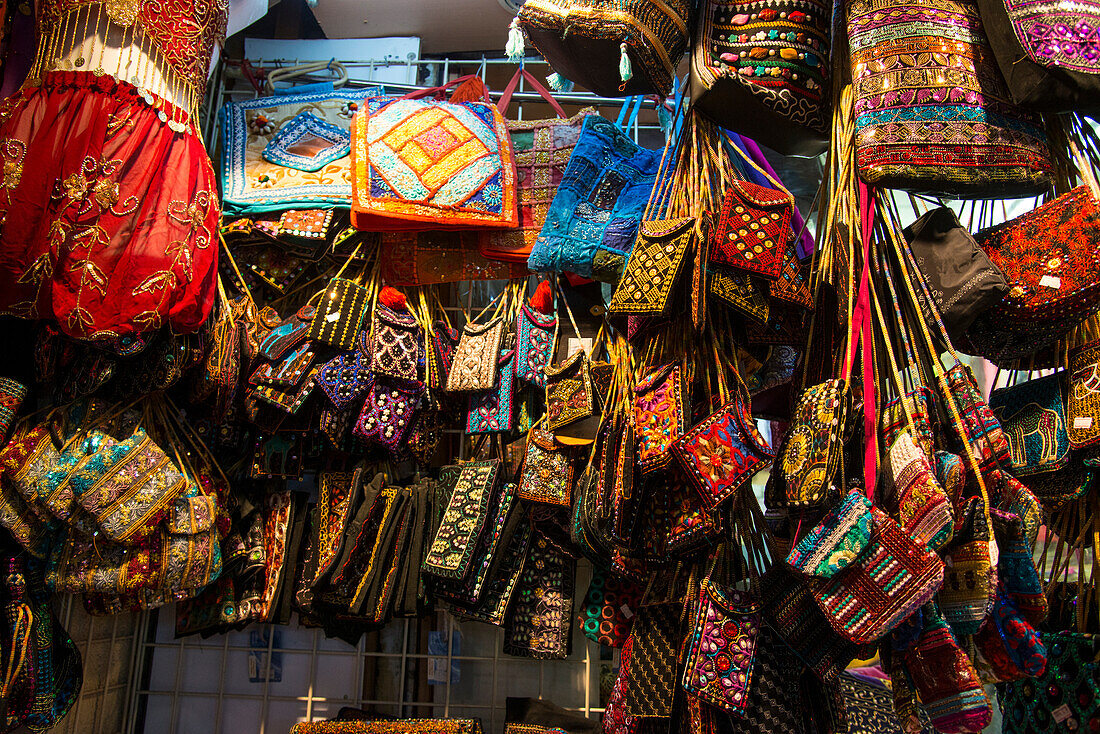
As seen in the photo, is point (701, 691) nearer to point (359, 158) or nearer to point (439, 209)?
point (439, 209)

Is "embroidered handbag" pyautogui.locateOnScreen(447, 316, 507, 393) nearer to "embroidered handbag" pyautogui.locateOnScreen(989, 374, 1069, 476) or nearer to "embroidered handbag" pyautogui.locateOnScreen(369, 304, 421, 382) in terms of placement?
"embroidered handbag" pyautogui.locateOnScreen(369, 304, 421, 382)

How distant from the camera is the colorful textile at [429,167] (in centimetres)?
190

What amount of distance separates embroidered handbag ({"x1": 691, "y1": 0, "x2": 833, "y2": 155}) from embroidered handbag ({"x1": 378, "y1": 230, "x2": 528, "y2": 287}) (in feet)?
2.48

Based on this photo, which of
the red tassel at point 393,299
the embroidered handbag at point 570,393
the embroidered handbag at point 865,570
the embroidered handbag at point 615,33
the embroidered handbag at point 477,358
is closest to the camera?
the embroidered handbag at point 865,570

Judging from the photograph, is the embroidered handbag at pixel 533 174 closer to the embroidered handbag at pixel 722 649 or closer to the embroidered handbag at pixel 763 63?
the embroidered handbag at pixel 763 63

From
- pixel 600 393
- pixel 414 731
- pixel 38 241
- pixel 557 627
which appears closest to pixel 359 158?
pixel 38 241

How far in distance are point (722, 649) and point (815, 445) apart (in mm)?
374

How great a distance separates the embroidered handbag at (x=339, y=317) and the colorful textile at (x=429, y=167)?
18 centimetres

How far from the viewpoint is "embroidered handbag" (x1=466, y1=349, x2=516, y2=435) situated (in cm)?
191

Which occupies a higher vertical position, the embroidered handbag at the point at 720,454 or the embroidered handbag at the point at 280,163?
the embroidered handbag at the point at 280,163

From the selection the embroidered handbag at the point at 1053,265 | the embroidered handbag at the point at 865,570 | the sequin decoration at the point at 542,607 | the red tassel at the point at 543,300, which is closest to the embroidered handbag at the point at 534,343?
the red tassel at the point at 543,300

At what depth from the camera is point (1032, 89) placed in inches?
52.6

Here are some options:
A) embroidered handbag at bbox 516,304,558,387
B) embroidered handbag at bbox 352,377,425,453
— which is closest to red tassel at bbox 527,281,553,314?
embroidered handbag at bbox 516,304,558,387

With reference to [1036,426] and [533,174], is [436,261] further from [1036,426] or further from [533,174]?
[1036,426]
